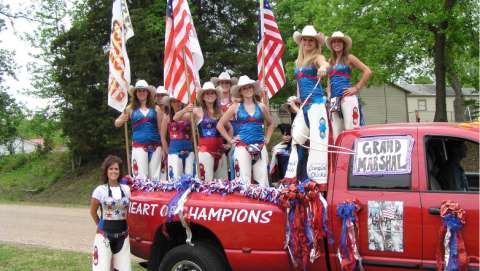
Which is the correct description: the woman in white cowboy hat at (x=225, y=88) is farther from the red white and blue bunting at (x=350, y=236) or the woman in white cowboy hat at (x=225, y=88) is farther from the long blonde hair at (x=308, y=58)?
the red white and blue bunting at (x=350, y=236)

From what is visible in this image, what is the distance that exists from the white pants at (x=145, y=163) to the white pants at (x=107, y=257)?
5.56 ft

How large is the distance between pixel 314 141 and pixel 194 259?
5.18ft

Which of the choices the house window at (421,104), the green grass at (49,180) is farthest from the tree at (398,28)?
the house window at (421,104)

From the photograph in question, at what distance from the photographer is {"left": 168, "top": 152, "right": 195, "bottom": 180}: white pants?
7.21m

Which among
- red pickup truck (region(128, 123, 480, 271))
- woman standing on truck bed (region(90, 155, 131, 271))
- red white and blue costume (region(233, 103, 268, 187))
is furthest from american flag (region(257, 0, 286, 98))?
red pickup truck (region(128, 123, 480, 271))

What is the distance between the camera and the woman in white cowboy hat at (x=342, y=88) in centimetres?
615

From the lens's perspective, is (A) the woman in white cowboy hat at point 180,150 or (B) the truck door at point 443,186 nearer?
(B) the truck door at point 443,186

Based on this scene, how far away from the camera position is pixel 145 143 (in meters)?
7.43

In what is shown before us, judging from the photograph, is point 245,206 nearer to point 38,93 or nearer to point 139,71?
point 139,71

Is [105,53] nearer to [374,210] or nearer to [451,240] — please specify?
[374,210]

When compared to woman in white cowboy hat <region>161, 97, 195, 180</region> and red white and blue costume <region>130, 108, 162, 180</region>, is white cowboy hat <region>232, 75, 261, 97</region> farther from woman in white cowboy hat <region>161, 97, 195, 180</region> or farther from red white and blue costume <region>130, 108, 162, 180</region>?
red white and blue costume <region>130, 108, 162, 180</region>

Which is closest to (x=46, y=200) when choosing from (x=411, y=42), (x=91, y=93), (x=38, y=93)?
(x=91, y=93)

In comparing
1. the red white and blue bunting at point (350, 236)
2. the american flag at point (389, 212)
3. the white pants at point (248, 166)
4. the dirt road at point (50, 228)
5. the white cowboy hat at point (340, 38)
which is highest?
the white cowboy hat at point (340, 38)

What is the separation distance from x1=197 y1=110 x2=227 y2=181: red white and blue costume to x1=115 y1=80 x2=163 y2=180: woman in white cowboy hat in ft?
2.47
